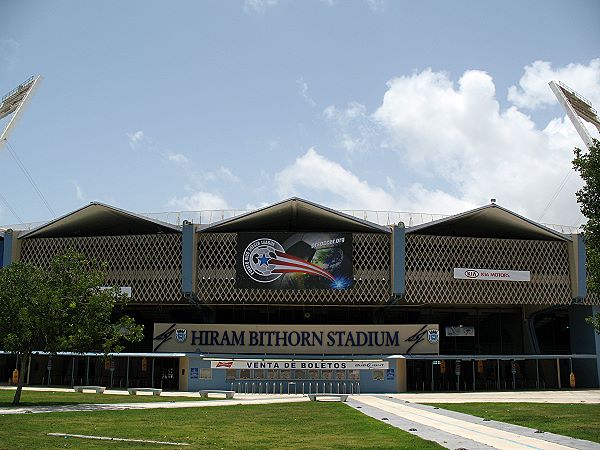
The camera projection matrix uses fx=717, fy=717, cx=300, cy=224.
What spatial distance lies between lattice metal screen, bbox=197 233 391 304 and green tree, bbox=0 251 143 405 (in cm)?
1676

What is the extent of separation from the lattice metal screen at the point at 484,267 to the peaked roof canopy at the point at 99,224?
1732cm

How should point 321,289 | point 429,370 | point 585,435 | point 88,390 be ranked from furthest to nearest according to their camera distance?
point 429,370
point 321,289
point 88,390
point 585,435

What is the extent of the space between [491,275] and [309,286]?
13064 mm

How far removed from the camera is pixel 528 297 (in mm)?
51531

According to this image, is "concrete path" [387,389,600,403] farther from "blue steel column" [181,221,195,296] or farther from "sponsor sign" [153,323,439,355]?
"blue steel column" [181,221,195,296]

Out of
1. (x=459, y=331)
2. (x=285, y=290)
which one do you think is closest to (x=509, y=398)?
(x=285, y=290)

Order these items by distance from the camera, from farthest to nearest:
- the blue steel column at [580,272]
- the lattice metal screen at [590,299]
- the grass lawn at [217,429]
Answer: the lattice metal screen at [590,299] → the blue steel column at [580,272] → the grass lawn at [217,429]

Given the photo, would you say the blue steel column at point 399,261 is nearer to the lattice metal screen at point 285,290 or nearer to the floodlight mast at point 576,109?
the lattice metal screen at point 285,290

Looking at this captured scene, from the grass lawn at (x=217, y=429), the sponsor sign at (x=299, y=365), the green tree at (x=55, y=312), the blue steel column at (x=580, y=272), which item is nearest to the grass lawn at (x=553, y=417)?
the grass lawn at (x=217, y=429)

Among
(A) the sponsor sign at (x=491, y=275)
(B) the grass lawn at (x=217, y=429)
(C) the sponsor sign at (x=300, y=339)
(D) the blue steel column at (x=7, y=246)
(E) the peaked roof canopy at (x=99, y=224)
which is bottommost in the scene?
(B) the grass lawn at (x=217, y=429)

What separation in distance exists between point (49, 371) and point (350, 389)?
70.2 ft

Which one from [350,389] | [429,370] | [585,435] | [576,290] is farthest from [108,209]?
[585,435]

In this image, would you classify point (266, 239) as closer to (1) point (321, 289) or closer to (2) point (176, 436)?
(1) point (321, 289)

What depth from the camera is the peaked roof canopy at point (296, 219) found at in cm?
4978
